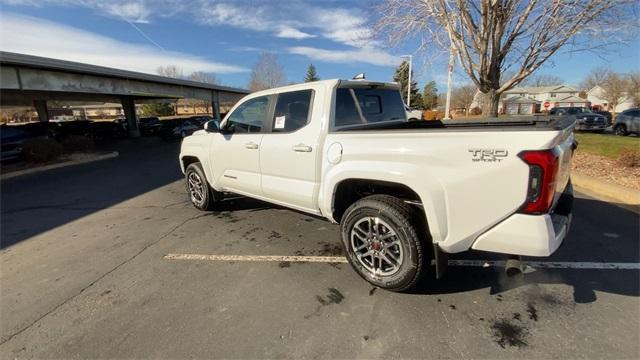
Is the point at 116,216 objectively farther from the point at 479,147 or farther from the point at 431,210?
the point at 479,147

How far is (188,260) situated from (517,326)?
329 centimetres

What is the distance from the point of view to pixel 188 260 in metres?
3.65

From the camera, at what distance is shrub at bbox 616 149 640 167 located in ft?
22.0

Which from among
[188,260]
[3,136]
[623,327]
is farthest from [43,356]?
[3,136]

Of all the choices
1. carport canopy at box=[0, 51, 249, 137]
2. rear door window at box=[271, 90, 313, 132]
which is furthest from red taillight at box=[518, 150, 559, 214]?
carport canopy at box=[0, 51, 249, 137]

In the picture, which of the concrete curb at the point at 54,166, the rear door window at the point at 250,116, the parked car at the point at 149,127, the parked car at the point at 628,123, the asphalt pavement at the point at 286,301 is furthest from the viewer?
the parked car at the point at 149,127

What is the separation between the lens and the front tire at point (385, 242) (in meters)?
2.62

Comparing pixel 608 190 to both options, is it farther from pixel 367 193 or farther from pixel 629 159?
pixel 367 193

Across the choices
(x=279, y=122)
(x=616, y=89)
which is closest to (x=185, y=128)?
(x=279, y=122)

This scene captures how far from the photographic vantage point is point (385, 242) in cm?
283

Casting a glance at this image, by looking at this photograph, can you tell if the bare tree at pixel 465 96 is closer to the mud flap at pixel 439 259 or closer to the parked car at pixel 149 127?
the parked car at pixel 149 127

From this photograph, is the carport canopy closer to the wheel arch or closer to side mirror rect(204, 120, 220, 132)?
side mirror rect(204, 120, 220, 132)

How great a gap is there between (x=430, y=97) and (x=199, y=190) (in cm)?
6453

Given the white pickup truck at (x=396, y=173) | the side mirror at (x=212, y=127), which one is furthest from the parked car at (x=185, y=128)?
the white pickup truck at (x=396, y=173)
